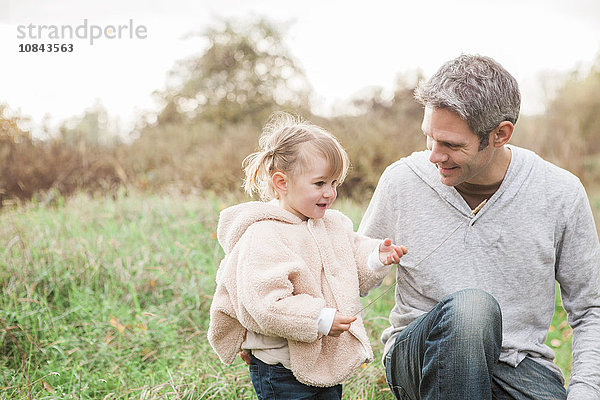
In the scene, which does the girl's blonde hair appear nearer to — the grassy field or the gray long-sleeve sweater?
the gray long-sleeve sweater

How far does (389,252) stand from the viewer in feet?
6.64

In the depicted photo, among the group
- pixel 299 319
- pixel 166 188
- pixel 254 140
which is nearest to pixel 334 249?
pixel 299 319

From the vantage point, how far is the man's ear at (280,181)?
6.65 feet

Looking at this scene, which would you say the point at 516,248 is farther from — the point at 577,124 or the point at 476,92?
the point at 577,124

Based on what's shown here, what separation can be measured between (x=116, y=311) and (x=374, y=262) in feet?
6.52

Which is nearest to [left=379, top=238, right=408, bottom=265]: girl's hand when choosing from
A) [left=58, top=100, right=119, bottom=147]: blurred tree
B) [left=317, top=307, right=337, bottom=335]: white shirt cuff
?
[left=317, top=307, right=337, bottom=335]: white shirt cuff

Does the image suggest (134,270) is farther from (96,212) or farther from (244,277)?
(244,277)

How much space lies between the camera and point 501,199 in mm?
2184

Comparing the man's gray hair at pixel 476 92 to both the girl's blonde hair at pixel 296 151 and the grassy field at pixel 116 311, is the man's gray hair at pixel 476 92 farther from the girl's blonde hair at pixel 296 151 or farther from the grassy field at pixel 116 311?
the grassy field at pixel 116 311

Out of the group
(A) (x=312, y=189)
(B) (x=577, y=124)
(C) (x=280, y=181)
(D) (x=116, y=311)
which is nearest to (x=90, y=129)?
(D) (x=116, y=311)

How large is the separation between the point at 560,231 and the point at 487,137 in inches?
16.8

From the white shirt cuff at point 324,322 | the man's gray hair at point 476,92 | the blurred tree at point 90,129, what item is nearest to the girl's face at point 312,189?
the white shirt cuff at point 324,322

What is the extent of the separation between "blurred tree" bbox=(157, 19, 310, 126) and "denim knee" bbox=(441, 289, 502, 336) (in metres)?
6.77

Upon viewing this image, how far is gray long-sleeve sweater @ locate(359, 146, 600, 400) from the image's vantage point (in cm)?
Answer: 214
